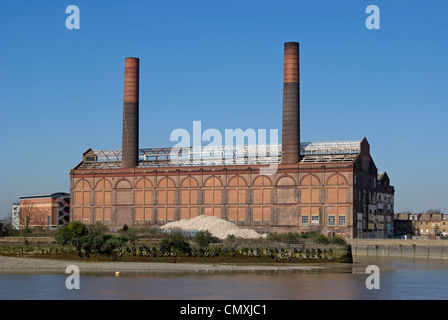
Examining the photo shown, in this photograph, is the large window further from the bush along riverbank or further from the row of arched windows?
the bush along riverbank

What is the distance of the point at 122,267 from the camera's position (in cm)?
6694

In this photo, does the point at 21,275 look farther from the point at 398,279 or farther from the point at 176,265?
the point at 398,279

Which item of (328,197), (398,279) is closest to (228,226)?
(328,197)

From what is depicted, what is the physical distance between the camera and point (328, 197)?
101 metres

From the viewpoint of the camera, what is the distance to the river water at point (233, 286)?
157 ft

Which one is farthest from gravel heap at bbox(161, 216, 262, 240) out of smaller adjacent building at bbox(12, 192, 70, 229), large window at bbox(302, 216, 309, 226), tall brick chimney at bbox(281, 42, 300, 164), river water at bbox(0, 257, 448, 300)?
smaller adjacent building at bbox(12, 192, 70, 229)

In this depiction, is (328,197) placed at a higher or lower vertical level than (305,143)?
lower

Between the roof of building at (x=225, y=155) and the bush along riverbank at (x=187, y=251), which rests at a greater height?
the roof of building at (x=225, y=155)

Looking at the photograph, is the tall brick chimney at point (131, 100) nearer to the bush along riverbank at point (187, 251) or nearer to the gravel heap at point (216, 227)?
the gravel heap at point (216, 227)

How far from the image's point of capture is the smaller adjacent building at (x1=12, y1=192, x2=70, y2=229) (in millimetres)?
124938

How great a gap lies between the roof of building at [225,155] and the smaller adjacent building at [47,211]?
10.6 m

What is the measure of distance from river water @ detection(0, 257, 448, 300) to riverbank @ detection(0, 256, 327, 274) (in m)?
2.65

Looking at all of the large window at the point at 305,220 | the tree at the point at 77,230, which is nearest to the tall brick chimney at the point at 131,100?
the large window at the point at 305,220
